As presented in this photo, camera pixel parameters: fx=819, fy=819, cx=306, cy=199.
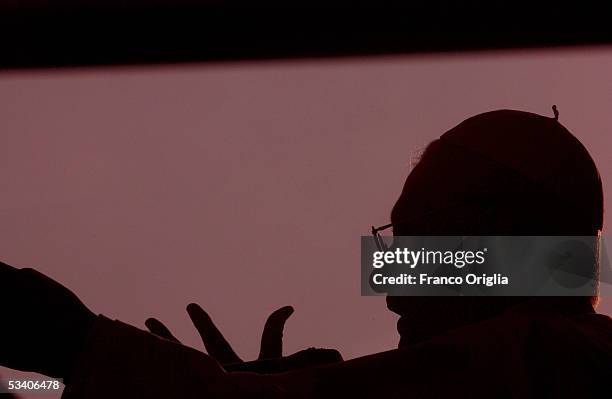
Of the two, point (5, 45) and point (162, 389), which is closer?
point (162, 389)

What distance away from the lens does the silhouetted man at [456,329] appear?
0.81 meters

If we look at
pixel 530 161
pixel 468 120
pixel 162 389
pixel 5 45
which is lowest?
pixel 162 389

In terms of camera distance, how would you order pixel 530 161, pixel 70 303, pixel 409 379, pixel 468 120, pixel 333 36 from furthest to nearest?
pixel 333 36, pixel 468 120, pixel 530 161, pixel 409 379, pixel 70 303

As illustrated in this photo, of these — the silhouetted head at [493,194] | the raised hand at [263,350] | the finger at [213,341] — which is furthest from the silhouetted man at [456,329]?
the finger at [213,341]

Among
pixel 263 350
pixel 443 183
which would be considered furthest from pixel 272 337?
pixel 443 183

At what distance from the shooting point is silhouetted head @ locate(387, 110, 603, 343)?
128 centimetres

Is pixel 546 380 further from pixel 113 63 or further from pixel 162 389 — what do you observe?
pixel 113 63

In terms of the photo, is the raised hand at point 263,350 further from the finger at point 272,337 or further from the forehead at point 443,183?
the forehead at point 443,183

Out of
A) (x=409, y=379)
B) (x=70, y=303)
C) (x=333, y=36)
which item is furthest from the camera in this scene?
(x=333, y=36)

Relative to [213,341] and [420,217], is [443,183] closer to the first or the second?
[420,217]

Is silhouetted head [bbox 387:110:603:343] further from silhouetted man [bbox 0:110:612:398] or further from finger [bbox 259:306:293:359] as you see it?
finger [bbox 259:306:293:359]

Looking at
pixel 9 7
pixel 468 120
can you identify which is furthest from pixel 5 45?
pixel 468 120

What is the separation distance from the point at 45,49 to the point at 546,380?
1.09 metres

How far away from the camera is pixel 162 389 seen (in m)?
0.84
